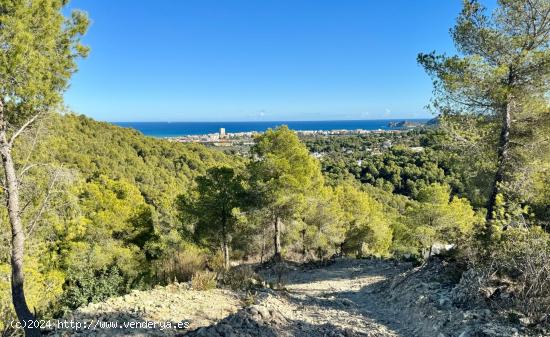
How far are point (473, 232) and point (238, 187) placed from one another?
28.1ft

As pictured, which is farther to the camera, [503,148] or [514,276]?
[503,148]

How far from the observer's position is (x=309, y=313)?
6.00m

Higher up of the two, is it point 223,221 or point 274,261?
point 223,221

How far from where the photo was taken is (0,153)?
191 inches

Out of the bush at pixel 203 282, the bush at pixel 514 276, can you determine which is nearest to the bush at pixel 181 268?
the bush at pixel 203 282

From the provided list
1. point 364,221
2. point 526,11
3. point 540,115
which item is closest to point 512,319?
point 540,115

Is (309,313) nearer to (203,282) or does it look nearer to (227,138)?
(203,282)

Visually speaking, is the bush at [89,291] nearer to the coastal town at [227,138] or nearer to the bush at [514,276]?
the bush at [514,276]

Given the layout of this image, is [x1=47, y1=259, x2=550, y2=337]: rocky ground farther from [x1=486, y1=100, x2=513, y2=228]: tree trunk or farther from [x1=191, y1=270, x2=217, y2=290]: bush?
[x1=486, y1=100, x2=513, y2=228]: tree trunk

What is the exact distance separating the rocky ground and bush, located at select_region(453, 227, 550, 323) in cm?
33

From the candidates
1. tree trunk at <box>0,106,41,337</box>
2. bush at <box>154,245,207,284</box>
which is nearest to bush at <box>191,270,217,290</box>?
bush at <box>154,245,207,284</box>

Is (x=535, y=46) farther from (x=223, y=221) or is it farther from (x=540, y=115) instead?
(x=223, y=221)

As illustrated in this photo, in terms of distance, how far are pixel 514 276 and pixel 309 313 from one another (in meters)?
3.44

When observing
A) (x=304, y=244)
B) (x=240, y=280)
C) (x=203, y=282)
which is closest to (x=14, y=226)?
(x=203, y=282)
